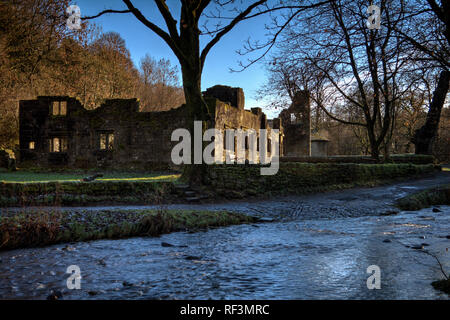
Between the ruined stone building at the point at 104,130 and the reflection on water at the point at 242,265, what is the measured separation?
608 inches

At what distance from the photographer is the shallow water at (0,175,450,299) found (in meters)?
4.10

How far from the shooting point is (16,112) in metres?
31.0

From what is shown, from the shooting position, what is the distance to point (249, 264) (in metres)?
5.30

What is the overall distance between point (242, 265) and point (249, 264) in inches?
4.9

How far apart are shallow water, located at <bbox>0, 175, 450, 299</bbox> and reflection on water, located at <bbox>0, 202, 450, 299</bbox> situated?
0.01 meters

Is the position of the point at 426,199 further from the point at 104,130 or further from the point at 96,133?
the point at 96,133

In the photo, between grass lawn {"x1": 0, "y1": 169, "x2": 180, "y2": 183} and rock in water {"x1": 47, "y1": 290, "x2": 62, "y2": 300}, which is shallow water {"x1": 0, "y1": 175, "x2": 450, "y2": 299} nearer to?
rock in water {"x1": 47, "y1": 290, "x2": 62, "y2": 300}

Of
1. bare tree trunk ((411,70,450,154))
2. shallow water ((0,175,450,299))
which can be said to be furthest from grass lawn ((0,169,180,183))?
bare tree trunk ((411,70,450,154))

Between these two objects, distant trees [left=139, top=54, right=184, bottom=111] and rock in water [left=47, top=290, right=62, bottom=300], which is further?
distant trees [left=139, top=54, right=184, bottom=111]

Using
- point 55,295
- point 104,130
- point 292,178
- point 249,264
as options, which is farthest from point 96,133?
point 55,295

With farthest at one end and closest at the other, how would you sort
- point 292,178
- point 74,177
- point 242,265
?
point 74,177, point 292,178, point 242,265

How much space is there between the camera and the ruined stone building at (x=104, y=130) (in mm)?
23234

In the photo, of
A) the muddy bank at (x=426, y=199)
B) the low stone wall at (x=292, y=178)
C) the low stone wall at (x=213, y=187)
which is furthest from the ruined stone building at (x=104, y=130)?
the muddy bank at (x=426, y=199)
